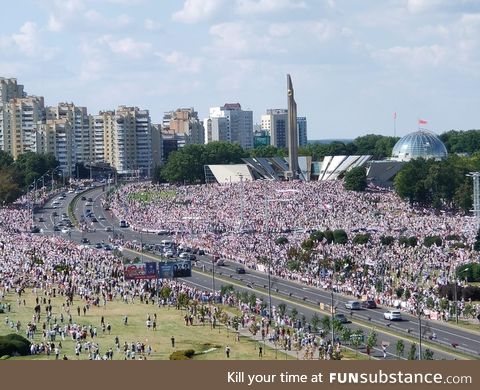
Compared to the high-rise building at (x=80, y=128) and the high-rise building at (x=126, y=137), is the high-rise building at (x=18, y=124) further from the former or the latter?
the high-rise building at (x=126, y=137)

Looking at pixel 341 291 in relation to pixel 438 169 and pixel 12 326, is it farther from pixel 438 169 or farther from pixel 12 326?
pixel 438 169

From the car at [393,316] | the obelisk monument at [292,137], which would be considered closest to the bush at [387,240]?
the car at [393,316]

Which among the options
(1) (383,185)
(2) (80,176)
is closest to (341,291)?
(1) (383,185)

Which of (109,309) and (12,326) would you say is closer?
(12,326)

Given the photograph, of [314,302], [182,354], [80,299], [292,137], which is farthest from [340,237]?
[292,137]

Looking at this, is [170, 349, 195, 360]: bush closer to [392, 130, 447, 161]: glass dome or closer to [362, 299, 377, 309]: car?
[362, 299, 377, 309]: car

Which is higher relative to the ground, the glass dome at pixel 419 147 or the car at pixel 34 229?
the glass dome at pixel 419 147
